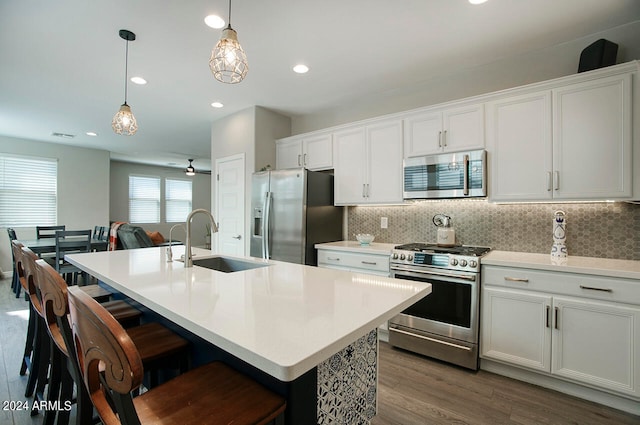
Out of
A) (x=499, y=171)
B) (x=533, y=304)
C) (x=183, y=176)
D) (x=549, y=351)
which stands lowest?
(x=549, y=351)

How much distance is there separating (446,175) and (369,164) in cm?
85

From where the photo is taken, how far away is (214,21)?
2.22 metres

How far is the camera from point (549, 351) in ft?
6.95

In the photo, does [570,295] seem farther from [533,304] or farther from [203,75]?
[203,75]

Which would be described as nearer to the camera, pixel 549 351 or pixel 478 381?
pixel 549 351

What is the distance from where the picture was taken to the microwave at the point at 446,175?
8.64 feet

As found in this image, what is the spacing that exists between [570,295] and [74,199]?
8378mm

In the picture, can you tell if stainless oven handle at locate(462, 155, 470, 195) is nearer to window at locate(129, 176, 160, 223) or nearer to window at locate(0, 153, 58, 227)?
window at locate(0, 153, 58, 227)

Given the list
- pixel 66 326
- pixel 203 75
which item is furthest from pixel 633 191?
pixel 203 75

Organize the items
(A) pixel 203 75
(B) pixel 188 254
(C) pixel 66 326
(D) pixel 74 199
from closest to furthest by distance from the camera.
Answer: (C) pixel 66 326, (B) pixel 188 254, (A) pixel 203 75, (D) pixel 74 199

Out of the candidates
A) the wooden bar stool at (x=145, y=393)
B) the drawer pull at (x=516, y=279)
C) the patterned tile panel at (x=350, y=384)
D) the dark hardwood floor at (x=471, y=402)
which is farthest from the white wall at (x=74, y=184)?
the drawer pull at (x=516, y=279)

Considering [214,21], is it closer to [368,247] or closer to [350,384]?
[368,247]

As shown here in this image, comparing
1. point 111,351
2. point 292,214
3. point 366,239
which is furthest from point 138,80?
point 111,351

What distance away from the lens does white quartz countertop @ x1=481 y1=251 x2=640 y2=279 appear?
6.27 feet
